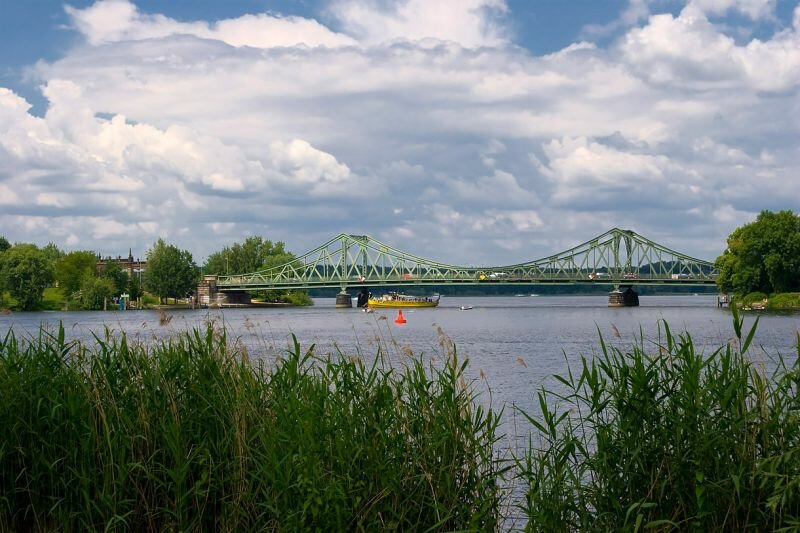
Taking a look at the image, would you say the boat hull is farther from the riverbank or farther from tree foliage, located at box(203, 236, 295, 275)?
the riverbank

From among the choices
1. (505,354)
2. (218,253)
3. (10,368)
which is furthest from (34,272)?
(10,368)

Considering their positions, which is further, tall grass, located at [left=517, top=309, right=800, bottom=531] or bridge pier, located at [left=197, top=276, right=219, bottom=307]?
bridge pier, located at [left=197, top=276, right=219, bottom=307]

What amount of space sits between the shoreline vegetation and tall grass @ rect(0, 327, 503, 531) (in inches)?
0.8

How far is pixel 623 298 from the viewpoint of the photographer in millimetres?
138875

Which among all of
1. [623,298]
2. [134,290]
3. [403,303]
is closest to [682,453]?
[134,290]

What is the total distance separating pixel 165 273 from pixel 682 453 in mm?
142735

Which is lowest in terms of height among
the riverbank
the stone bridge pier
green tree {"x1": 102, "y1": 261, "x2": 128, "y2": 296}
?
the riverbank

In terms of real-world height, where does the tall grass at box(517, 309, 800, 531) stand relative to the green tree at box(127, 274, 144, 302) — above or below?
below

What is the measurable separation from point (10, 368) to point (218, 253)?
172m

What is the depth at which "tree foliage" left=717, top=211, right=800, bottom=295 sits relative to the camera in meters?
91.2

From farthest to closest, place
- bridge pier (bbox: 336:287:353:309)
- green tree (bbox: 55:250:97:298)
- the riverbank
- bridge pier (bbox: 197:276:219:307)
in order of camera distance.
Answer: bridge pier (bbox: 197:276:219:307), bridge pier (bbox: 336:287:353:309), green tree (bbox: 55:250:97:298), the riverbank

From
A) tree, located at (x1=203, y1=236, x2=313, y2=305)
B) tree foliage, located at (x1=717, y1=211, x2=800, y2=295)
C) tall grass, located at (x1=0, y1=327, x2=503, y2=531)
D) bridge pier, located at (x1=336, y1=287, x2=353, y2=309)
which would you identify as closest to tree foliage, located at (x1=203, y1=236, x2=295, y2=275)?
tree, located at (x1=203, y1=236, x2=313, y2=305)

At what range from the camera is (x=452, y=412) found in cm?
831

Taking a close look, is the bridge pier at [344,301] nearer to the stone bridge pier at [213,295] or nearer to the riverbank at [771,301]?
the stone bridge pier at [213,295]
